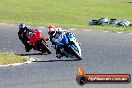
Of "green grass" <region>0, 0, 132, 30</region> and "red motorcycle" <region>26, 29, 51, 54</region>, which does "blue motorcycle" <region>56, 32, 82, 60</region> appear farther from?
"green grass" <region>0, 0, 132, 30</region>

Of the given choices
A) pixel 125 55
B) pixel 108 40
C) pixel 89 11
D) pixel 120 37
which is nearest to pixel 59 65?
pixel 125 55

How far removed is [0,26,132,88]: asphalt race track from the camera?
14.4m

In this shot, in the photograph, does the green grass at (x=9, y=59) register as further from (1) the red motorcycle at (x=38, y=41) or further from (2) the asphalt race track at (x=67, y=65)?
(1) the red motorcycle at (x=38, y=41)

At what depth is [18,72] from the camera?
1608 cm

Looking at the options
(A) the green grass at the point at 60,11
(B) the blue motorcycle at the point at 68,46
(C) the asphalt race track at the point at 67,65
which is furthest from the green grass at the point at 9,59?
(A) the green grass at the point at 60,11

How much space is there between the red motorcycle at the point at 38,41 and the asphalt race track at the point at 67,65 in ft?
0.94

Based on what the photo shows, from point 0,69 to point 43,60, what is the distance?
2.99 m

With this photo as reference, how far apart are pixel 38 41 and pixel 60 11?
35.3 m

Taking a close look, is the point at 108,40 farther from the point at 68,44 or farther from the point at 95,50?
the point at 68,44

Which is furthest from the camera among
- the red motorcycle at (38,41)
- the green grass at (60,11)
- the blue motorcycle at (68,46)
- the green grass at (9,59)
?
the green grass at (60,11)

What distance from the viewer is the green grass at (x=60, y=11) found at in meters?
48.7

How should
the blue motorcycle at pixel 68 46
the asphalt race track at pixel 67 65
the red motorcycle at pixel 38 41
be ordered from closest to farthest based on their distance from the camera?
the asphalt race track at pixel 67 65 → the blue motorcycle at pixel 68 46 → the red motorcycle at pixel 38 41

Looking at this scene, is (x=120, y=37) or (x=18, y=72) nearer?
(x=18, y=72)

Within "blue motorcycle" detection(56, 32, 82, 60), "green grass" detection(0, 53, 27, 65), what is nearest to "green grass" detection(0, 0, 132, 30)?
"blue motorcycle" detection(56, 32, 82, 60)
